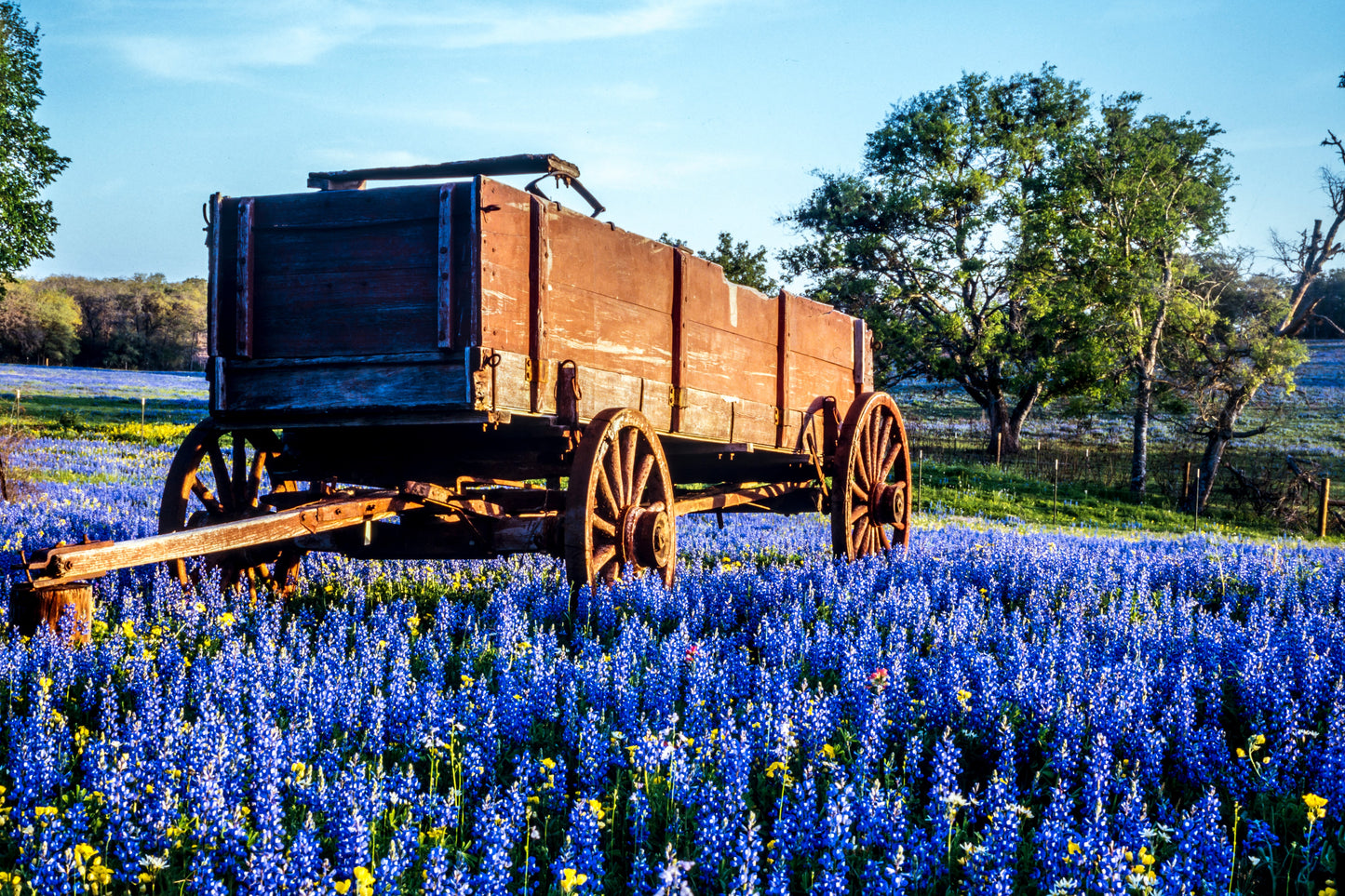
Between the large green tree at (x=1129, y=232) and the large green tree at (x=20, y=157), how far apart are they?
28757 mm

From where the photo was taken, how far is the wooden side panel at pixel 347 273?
4.73 meters

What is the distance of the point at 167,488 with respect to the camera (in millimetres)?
5539

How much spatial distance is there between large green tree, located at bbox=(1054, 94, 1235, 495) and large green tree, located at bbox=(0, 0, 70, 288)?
94.3 ft

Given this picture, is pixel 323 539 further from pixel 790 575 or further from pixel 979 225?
pixel 979 225

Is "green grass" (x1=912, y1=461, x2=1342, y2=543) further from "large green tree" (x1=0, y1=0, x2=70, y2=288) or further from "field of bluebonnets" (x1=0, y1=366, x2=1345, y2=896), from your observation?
"large green tree" (x1=0, y1=0, x2=70, y2=288)

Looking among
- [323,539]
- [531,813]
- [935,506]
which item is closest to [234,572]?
[323,539]

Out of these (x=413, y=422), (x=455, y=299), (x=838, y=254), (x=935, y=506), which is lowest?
(x=935, y=506)

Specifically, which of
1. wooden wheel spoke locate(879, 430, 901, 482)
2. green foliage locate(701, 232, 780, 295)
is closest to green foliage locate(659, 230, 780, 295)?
green foliage locate(701, 232, 780, 295)

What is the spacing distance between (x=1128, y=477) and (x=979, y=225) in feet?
32.9

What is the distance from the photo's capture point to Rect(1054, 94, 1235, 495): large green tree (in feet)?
85.8

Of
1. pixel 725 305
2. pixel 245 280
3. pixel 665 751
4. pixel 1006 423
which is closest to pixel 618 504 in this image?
pixel 725 305

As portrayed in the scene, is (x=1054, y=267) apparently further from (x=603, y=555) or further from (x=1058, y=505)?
(x=603, y=555)

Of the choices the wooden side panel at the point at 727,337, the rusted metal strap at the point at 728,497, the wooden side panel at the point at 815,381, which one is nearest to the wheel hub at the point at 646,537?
the rusted metal strap at the point at 728,497

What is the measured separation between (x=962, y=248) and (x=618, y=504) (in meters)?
29.2
